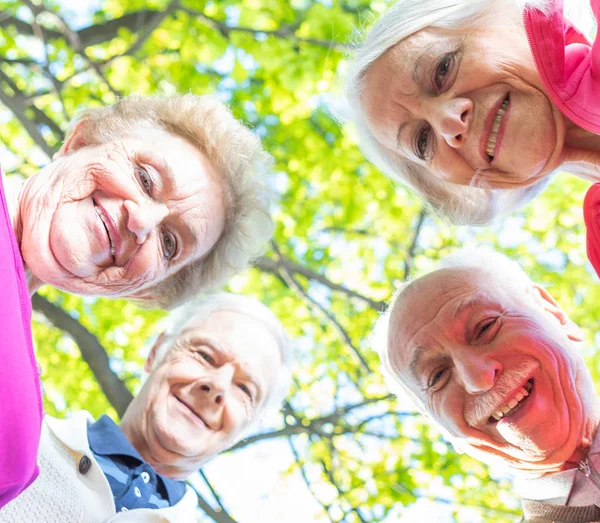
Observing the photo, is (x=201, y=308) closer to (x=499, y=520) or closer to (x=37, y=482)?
(x=37, y=482)

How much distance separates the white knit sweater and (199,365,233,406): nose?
2.01 feet

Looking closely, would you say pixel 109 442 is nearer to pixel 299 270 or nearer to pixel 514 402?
pixel 514 402

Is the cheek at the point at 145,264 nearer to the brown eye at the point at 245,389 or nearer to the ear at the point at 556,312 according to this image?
the brown eye at the point at 245,389

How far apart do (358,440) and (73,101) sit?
328cm

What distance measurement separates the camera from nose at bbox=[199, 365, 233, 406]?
3.18 metres

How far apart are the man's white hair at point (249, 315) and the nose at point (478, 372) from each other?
4.18 feet

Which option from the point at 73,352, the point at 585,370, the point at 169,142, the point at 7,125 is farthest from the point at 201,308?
the point at 7,125

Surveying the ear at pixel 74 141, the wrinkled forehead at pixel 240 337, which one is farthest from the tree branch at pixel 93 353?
the ear at pixel 74 141

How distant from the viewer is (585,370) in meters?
2.44

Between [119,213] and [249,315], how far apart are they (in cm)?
145

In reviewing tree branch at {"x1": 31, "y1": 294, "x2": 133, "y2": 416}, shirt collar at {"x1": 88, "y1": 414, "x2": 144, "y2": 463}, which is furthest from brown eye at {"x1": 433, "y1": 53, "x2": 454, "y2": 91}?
tree branch at {"x1": 31, "y1": 294, "x2": 133, "y2": 416}

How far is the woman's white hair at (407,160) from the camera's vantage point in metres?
2.43

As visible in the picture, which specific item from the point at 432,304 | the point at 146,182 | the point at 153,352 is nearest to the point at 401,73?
the point at 432,304

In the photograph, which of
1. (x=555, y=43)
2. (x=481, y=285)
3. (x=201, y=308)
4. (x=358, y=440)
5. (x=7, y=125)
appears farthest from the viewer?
(x=7, y=125)
